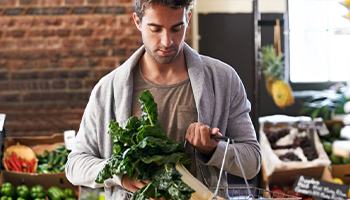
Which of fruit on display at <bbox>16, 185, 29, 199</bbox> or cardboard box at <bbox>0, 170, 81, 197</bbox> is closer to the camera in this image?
fruit on display at <bbox>16, 185, 29, 199</bbox>

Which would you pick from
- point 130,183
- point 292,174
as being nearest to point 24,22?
point 292,174

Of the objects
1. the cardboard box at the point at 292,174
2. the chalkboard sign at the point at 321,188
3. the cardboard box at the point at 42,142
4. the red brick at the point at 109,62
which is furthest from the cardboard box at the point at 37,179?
the chalkboard sign at the point at 321,188

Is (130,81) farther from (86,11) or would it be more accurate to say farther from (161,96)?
(86,11)

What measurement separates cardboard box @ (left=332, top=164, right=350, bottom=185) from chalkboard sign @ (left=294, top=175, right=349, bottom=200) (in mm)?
714

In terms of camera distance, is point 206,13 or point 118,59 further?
point 206,13

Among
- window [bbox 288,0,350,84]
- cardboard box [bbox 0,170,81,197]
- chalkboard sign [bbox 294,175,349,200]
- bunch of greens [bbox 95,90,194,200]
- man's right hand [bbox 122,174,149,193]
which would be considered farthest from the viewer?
window [bbox 288,0,350,84]

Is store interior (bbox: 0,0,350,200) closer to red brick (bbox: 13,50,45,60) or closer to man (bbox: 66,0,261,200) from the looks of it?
red brick (bbox: 13,50,45,60)

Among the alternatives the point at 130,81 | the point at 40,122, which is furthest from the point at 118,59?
the point at 130,81

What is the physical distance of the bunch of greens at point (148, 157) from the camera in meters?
1.52

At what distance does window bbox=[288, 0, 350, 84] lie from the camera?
5.40 metres

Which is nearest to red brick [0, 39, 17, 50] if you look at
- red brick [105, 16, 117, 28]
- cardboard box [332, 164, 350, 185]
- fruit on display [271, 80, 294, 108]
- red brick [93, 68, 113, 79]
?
red brick [93, 68, 113, 79]

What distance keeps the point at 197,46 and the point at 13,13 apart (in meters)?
1.85

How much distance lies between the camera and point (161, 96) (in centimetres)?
185

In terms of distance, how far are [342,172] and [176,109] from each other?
3.16 m
